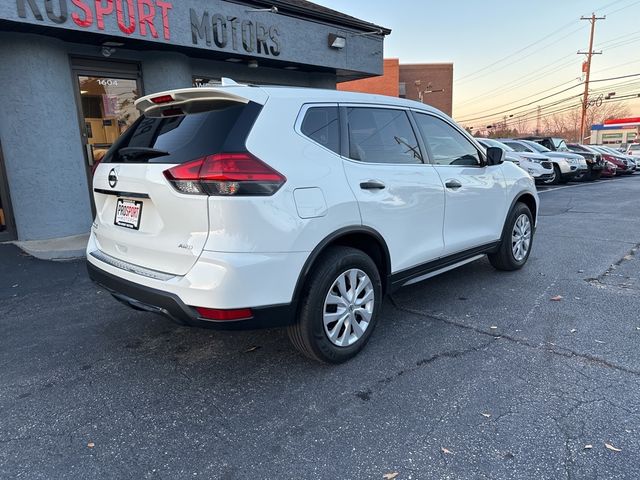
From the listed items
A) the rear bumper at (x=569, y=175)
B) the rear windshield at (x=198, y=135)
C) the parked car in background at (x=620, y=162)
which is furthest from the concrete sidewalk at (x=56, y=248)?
the parked car in background at (x=620, y=162)

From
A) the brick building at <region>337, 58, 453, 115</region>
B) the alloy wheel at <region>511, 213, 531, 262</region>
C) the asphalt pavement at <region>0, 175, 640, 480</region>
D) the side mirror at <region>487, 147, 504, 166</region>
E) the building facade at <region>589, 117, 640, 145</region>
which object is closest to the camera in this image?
the asphalt pavement at <region>0, 175, 640, 480</region>

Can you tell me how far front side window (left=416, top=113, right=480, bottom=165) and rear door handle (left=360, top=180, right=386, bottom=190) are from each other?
90cm

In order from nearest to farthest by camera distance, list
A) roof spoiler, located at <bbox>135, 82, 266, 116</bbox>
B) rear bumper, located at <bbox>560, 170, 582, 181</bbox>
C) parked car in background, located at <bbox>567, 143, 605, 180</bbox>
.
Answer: roof spoiler, located at <bbox>135, 82, 266, 116</bbox> < rear bumper, located at <bbox>560, 170, 582, 181</bbox> < parked car in background, located at <bbox>567, 143, 605, 180</bbox>

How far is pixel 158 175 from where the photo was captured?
2658 millimetres

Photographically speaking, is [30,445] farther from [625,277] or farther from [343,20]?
[343,20]

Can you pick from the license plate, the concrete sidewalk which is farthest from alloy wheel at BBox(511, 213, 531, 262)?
the concrete sidewalk

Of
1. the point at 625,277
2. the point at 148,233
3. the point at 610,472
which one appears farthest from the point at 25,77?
the point at 625,277

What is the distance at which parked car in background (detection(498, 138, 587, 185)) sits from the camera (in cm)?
1638

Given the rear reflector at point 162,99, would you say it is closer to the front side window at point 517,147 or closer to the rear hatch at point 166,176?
the rear hatch at point 166,176

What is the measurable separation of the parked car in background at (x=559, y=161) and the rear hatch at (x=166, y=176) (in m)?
15.9

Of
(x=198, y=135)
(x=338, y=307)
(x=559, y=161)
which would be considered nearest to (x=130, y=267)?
(x=198, y=135)

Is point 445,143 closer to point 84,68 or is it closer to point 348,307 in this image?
point 348,307

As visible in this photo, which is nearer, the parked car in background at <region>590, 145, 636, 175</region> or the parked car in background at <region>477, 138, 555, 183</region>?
the parked car in background at <region>477, 138, 555, 183</region>

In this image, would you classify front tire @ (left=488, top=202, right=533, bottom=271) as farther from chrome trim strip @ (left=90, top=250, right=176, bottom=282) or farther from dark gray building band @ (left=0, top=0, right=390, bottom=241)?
dark gray building band @ (left=0, top=0, right=390, bottom=241)
